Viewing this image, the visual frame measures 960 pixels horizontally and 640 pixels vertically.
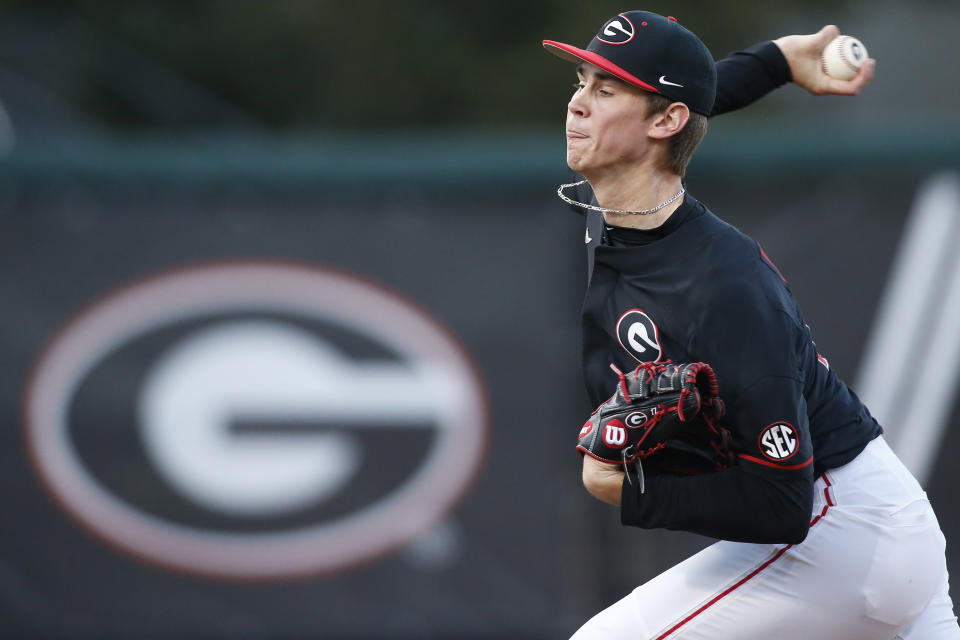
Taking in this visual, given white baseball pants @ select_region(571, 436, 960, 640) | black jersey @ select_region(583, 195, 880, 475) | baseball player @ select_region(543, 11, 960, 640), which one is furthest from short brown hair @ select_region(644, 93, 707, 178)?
white baseball pants @ select_region(571, 436, 960, 640)

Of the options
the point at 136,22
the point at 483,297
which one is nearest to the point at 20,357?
the point at 483,297

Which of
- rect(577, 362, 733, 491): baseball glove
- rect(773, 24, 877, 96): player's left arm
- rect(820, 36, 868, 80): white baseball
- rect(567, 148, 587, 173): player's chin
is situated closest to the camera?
rect(577, 362, 733, 491): baseball glove

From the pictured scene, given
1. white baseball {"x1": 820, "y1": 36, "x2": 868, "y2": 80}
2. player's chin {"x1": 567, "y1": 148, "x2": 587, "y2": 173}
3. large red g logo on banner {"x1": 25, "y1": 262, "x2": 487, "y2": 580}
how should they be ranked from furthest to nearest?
1. large red g logo on banner {"x1": 25, "y1": 262, "x2": 487, "y2": 580}
2. white baseball {"x1": 820, "y1": 36, "x2": 868, "y2": 80}
3. player's chin {"x1": 567, "y1": 148, "x2": 587, "y2": 173}

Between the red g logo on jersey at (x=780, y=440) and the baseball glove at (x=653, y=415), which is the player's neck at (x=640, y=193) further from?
the red g logo on jersey at (x=780, y=440)

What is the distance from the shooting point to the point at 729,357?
8.98 feet

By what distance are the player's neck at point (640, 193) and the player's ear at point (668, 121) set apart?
0.10m

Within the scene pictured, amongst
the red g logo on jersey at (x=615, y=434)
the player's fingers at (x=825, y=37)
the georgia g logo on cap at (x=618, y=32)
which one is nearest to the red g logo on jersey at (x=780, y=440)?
the red g logo on jersey at (x=615, y=434)

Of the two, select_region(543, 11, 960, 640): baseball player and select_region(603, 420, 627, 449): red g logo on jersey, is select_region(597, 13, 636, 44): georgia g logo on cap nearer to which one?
select_region(543, 11, 960, 640): baseball player

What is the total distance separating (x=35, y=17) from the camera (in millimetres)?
15430

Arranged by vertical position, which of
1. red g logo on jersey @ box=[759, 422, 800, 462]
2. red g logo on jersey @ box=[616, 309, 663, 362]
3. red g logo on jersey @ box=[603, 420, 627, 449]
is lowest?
red g logo on jersey @ box=[603, 420, 627, 449]

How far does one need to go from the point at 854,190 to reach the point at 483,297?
78.2 inches

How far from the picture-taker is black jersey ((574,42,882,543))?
2715mm

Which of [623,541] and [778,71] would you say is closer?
[778,71]

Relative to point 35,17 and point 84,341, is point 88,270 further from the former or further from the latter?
point 35,17
